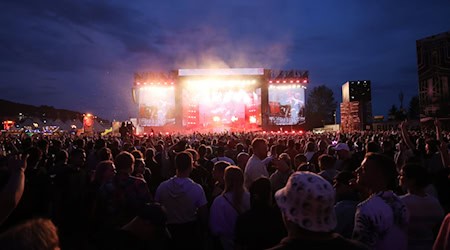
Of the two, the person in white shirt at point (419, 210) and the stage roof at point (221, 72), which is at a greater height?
the stage roof at point (221, 72)

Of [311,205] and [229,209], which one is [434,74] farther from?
[311,205]

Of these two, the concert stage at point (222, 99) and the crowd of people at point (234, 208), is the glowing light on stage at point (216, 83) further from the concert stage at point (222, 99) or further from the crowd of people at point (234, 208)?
the crowd of people at point (234, 208)

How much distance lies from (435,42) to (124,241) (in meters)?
32.8

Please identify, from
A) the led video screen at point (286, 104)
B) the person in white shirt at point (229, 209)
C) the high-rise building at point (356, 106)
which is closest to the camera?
the person in white shirt at point (229, 209)

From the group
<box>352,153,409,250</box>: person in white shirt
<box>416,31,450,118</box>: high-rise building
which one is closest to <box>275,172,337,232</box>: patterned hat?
<box>352,153,409,250</box>: person in white shirt

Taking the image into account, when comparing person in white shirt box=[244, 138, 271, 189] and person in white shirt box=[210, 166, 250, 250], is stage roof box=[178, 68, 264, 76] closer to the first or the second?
person in white shirt box=[244, 138, 271, 189]

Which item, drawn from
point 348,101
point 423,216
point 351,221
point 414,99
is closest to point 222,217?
point 351,221

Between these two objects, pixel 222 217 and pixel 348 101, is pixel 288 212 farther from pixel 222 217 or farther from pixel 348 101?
pixel 348 101

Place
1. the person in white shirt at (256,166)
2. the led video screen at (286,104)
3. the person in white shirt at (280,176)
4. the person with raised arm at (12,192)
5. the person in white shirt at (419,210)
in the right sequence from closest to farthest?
1. the person with raised arm at (12,192)
2. the person in white shirt at (419,210)
3. the person in white shirt at (280,176)
4. the person in white shirt at (256,166)
5. the led video screen at (286,104)

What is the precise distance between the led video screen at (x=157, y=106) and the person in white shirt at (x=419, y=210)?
35.0m

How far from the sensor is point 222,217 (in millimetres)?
3742

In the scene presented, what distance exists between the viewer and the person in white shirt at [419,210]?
297 cm

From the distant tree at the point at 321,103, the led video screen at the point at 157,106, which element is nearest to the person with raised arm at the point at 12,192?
the led video screen at the point at 157,106

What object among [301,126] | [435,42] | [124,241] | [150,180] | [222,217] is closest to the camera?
[124,241]
